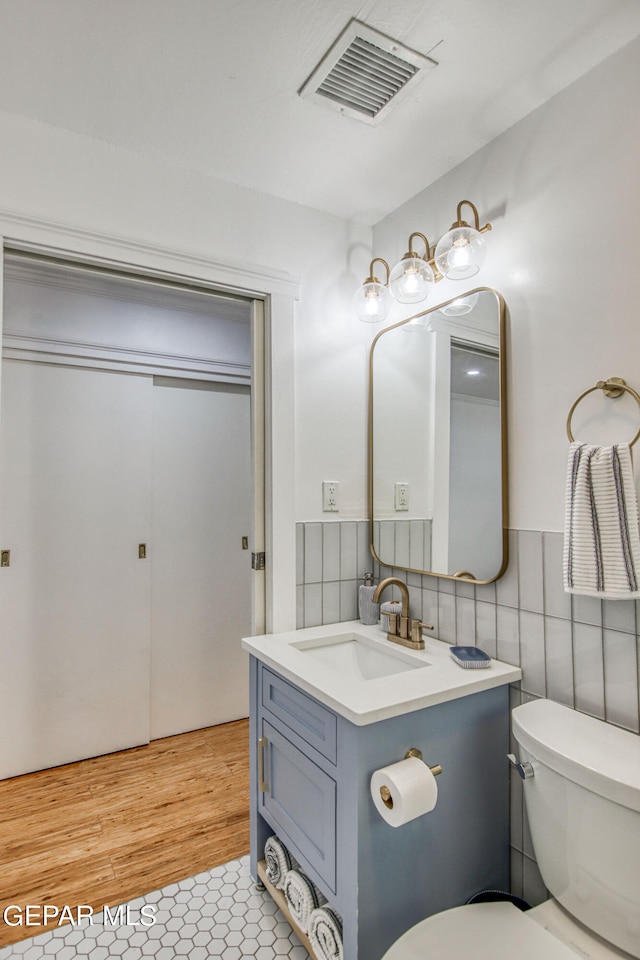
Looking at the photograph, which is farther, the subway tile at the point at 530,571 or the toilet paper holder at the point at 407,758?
the subway tile at the point at 530,571

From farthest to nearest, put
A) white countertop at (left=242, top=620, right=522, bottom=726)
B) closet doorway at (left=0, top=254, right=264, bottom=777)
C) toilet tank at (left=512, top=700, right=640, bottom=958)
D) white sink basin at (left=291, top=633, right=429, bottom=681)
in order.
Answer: closet doorway at (left=0, top=254, right=264, bottom=777) < white sink basin at (left=291, top=633, right=429, bottom=681) < white countertop at (left=242, top=620, right=522, bottom=726) < toilet tank at (left=512, top=700, right=640, bottom=958)

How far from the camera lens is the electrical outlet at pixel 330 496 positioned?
1.99 m

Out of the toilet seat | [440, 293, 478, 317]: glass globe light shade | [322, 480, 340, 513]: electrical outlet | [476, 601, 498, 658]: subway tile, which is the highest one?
[440, 293, 478, 317]: glass globe light shade

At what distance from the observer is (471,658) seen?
4.75 ft

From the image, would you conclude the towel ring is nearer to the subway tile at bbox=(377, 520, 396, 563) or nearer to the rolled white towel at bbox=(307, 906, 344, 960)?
the subway tile at bbox=(377, 520, 396, 563)

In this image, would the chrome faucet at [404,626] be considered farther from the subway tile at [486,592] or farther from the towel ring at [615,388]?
the towel ring at [615,388]

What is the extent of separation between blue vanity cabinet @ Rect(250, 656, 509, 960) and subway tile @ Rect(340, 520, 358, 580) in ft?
1.83

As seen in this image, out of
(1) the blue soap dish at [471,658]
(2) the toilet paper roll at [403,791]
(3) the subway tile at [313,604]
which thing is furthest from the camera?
(3) the subway tile at [313,604]

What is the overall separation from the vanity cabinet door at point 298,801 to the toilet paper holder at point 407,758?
0.16m

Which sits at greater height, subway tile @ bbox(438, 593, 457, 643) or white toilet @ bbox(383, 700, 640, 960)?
subway tile @ bbox(438, 593, 457, 643)

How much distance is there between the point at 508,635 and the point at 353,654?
0.55 m

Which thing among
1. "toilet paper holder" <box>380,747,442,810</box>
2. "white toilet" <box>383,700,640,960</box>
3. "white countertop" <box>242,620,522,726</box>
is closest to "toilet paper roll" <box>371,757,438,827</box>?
"toilet paper holder" <box>380,747,442,810</box>

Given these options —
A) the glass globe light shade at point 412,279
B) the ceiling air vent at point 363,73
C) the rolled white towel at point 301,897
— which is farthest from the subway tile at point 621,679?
the ceiling air vent at point 363,73

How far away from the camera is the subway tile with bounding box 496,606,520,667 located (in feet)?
4.85
